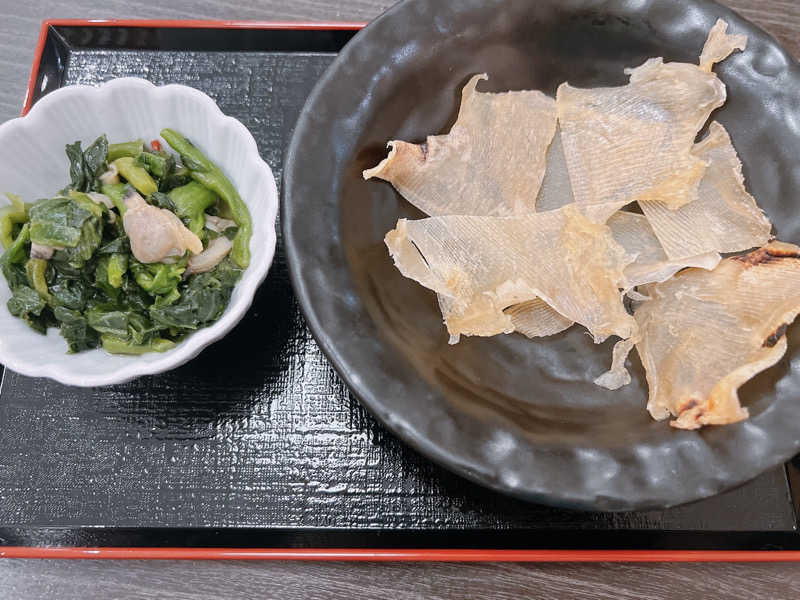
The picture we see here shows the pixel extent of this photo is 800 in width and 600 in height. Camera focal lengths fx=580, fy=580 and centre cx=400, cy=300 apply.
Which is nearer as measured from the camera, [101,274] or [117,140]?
[101,274]

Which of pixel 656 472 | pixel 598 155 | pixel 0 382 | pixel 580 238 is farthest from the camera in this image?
pixel 0 382

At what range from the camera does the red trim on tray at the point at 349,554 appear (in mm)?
→ 1386

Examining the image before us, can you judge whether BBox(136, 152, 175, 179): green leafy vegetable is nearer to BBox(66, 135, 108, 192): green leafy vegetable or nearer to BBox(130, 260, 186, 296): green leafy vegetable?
BBox(66, 135, 108, 192): green leafy vegetable

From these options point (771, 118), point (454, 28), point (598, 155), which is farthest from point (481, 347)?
point (771, 118)

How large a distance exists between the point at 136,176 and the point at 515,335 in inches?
38.9

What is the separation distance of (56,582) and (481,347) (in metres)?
1.20

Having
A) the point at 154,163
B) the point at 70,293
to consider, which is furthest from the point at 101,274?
the point at 154,163

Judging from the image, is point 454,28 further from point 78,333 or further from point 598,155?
point 78,333

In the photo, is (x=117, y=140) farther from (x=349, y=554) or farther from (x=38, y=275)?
(x=349, y=554)

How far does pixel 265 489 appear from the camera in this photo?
142cm

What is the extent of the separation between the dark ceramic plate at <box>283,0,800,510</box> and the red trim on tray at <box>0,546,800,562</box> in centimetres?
39

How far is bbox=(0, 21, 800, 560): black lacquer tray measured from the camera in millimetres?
1400

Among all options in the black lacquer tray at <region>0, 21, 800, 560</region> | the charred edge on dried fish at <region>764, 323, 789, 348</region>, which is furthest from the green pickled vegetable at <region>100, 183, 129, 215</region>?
the charred edge on dried fish at <region>764, 323, 789, 348</region>

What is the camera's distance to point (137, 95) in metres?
1.44
